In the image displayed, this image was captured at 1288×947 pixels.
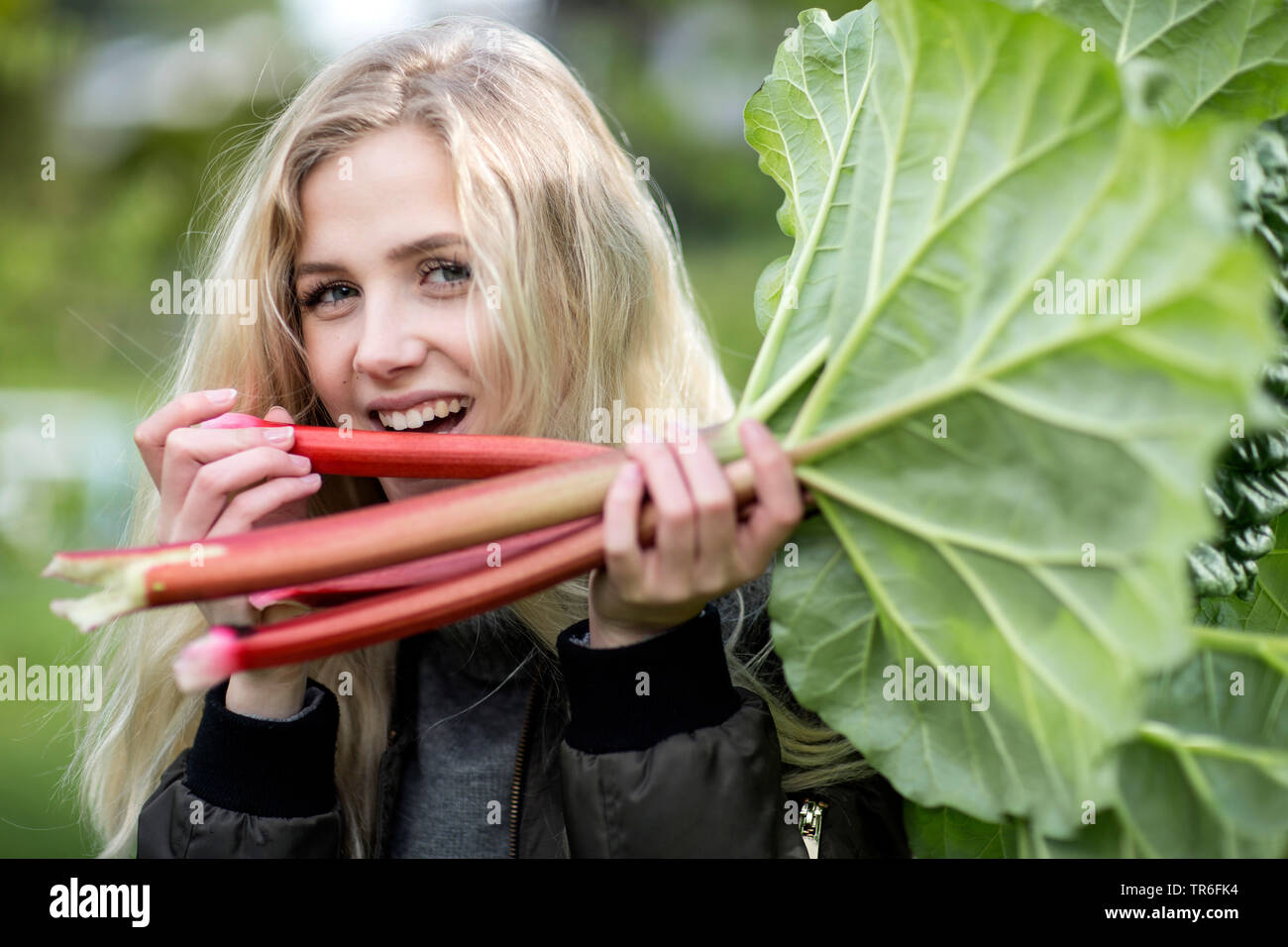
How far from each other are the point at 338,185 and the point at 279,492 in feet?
1.65

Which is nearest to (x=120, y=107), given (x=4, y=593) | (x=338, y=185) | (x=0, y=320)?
(x=0, y=320)

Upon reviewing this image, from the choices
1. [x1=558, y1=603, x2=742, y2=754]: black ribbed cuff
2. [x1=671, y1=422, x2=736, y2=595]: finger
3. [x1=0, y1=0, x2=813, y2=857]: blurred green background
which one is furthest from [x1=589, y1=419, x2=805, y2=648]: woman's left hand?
[x1=0, y1=0, x2=813, y2=857]: blurred green background

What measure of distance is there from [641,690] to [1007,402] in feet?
1.76

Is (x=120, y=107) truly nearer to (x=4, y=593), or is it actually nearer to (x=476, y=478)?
(x=4, y=593)

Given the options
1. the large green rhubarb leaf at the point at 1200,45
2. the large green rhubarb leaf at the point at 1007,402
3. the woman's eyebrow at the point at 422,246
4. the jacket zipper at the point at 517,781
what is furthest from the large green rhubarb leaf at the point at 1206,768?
the woman's eyebrow at the point at 422,246

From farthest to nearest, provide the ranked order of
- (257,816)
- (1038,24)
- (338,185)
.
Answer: (338,185) → (257,816) → (1038,24)

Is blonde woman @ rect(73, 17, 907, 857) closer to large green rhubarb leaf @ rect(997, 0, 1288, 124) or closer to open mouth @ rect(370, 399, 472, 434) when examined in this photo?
open mouth @ rect(370, 399, 472, 434)

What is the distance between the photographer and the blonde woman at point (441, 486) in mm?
1239

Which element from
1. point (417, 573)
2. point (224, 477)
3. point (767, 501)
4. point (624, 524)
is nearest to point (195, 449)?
point (224, 477)

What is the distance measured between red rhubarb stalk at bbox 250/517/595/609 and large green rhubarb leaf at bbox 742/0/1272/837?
10.9 inches

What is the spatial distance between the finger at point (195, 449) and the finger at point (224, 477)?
0.05 feet

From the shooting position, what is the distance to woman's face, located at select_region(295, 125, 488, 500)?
1474mm

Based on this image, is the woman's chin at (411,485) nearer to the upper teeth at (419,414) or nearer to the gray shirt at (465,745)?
the upper teeth at (419,414)

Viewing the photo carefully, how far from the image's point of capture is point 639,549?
108 cm
